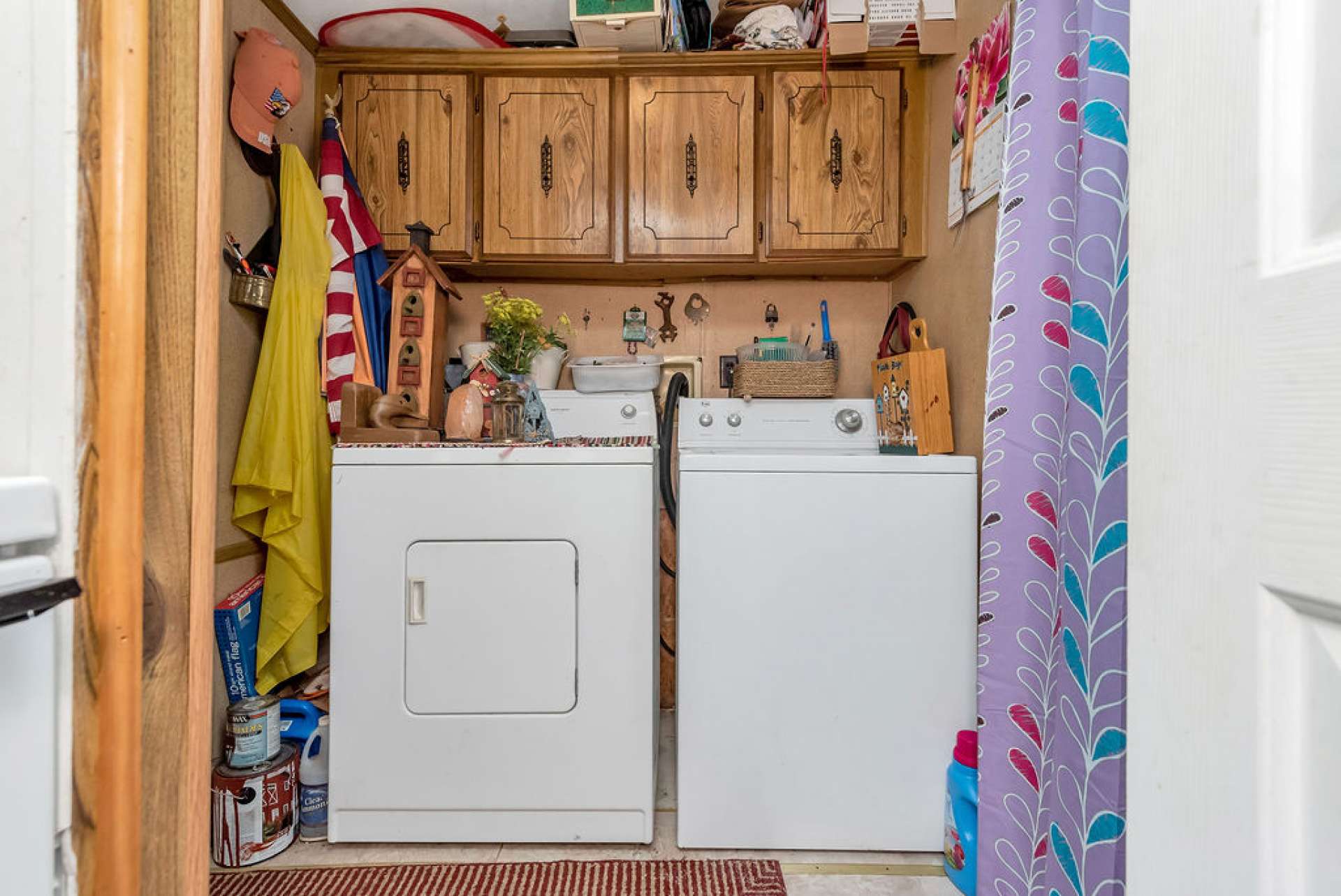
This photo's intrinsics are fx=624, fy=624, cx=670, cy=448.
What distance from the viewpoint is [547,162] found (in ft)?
6.66

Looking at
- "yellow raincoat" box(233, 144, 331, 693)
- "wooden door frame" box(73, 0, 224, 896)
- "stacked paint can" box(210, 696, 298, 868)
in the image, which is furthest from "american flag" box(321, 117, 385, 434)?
"wooden door frame" box(73, 0, 224, 896)

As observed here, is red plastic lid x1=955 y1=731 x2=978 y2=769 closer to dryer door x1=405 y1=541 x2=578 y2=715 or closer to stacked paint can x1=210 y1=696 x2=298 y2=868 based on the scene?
dryer door x1=405 y1=541 x2=578 y2=715

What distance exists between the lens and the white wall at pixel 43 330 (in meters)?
0.41

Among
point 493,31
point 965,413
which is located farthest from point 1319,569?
point 493,31

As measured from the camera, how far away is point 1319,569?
35 cm

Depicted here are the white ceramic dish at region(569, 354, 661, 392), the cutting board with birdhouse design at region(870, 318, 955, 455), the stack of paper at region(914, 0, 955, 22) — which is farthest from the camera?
the white ceramic dish at region(569, 354, 661, 392)

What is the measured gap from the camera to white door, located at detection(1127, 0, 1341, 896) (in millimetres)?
354

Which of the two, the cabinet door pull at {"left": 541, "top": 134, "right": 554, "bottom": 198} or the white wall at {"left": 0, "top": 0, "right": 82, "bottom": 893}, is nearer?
the white wall at {"left": 0, "top": 0, "right": 82, "bottom": 893}

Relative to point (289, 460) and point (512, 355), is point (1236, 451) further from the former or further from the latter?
point (289, 460)

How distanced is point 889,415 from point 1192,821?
152 centimetres

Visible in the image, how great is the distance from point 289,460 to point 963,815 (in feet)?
6.07

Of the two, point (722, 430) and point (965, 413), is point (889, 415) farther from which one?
point (722, 430)

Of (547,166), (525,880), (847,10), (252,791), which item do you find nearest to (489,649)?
(525,880)

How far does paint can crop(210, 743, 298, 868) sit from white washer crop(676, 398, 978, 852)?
0.95 metres
